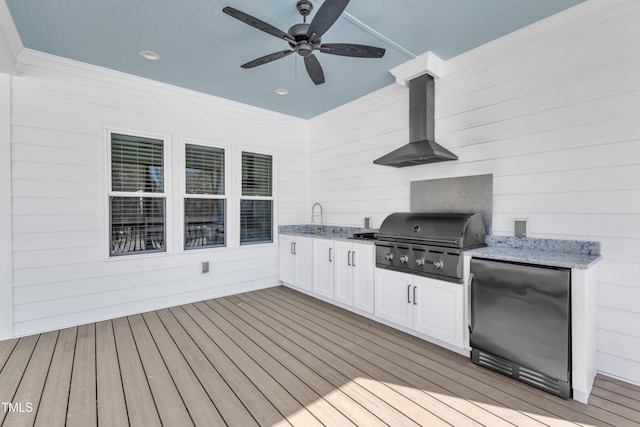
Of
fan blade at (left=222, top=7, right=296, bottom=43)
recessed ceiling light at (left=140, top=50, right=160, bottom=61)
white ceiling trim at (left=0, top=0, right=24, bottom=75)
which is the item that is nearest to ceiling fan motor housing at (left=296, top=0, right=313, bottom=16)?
fan blade at (left=222, top=7, right=296, bottom=43)

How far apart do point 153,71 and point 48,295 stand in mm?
2705

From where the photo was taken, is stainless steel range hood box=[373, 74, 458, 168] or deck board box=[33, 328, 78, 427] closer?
deck board box=[33, 328, 78, 427]

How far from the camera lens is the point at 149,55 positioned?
10.1 ft

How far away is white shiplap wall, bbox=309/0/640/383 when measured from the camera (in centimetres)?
218

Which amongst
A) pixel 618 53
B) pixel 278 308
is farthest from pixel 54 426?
pixel 618 53

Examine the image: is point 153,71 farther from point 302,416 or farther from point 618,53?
point 618,53

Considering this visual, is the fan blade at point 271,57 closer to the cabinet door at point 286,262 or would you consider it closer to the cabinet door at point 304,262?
the cabinet door at point 304,262

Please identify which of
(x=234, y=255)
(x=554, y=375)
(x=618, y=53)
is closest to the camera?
(x=554, y=375)

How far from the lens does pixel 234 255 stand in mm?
4391

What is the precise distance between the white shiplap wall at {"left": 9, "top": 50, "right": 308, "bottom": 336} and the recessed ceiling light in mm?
625

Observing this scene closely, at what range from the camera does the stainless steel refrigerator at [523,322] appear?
6.55ft

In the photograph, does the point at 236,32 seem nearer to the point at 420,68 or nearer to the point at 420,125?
the point at 420,68

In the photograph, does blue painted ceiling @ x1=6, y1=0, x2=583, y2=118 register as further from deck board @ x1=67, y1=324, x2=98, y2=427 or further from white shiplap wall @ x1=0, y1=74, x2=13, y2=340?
deck board @ x1=67, y1=324, x2=98, y2=427

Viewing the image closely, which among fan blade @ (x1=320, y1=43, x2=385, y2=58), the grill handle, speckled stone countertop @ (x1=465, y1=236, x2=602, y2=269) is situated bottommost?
speckled stone countertop @ (x1=465, y1=236, x2=602, y2=269)
